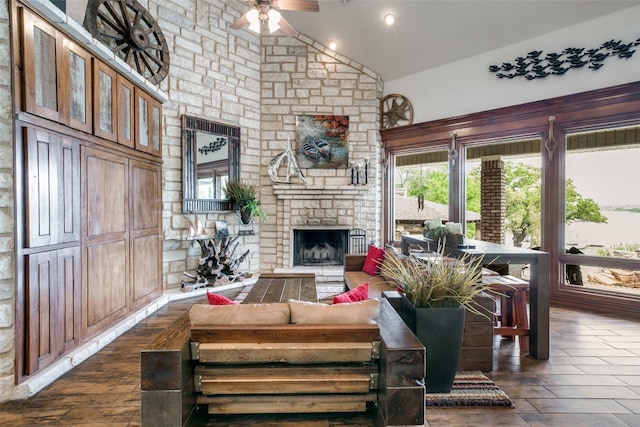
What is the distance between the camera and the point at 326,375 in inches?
63.5

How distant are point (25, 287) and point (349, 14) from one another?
17.2ft

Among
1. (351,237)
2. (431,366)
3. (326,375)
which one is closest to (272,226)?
(351,237)

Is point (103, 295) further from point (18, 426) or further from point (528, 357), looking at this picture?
point (528, 357)

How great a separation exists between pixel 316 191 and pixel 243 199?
4.22 ft

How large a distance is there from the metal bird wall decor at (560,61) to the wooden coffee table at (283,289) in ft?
13.3

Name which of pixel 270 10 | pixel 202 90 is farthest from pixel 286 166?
pixel 270 10

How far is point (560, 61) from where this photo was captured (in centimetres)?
448

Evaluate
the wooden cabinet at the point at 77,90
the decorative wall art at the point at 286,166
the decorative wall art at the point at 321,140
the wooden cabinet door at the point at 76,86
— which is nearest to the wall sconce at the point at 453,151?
the decorative wall art at the point at 321,140

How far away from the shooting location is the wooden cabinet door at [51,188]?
2336mm

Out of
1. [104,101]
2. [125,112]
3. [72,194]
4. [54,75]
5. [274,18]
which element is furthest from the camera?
[125,112]

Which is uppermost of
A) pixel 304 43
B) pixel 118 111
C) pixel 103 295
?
pixel 304 43

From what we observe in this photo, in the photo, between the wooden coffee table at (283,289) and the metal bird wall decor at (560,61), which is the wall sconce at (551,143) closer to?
the metal bird wall decor at (560,61)

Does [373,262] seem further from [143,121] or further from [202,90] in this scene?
[202,90]

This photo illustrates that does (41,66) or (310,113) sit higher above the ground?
(310,113)
